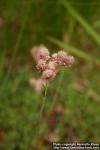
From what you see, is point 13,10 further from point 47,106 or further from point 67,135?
point 67,135

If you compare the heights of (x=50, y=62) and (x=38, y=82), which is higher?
(x=38, y=82)

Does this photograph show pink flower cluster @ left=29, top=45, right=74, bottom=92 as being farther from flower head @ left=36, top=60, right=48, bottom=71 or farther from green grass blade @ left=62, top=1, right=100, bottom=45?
green grass blade @ left=62, top=1, right=100, bottom=45

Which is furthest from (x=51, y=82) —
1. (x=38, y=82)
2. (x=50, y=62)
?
(x=50, y=62)

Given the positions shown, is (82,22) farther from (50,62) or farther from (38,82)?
(50,62)

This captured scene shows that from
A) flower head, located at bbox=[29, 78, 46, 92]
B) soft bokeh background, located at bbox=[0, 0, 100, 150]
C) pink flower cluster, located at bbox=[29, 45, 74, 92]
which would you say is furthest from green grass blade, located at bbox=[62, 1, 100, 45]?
pink flower cluster, located at bbox=[29, 45, 74, 92]

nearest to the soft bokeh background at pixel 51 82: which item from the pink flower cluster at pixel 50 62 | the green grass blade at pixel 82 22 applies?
the green grass blade at pixel 82 22

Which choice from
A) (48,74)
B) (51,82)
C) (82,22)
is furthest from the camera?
(51,82)

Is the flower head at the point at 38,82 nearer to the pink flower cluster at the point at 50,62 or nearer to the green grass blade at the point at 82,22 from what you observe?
the pink flower cluster at the point at 50,62

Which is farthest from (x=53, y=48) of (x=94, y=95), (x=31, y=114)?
(x=31, y=114)
